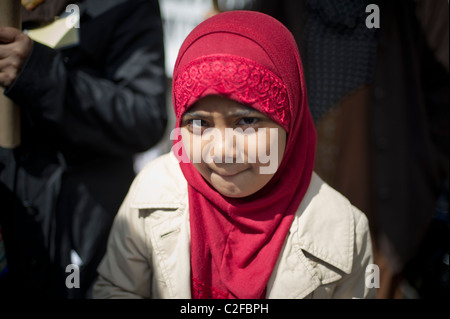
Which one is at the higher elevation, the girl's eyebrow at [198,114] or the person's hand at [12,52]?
the person's hand at [12,52]

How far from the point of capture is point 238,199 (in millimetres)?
1267

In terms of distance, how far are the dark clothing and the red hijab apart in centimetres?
27

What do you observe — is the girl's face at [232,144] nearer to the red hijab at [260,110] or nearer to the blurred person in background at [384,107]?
the red hijab at [260,110]

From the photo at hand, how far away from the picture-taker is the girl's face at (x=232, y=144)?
3.56 ft

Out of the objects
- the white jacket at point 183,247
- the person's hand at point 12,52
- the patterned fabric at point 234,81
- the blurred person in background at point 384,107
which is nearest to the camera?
the patterned fabric at point 234,81

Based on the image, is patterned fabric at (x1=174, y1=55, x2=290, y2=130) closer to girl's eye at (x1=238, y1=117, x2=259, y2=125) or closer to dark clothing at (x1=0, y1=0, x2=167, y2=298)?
girl's eye at (x1=238, y1=117, x2=259, y2=125)

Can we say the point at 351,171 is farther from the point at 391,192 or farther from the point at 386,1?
the point at 386,1

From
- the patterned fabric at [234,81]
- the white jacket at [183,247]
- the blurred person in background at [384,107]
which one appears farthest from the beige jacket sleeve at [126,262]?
the blurred person in background at [384,107]

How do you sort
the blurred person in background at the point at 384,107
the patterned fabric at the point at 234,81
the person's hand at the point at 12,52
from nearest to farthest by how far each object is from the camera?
the patterned fabric at the point at 234,81 < the person's hand at the point at 12,52 < the blurred person in background at the point at 384,107

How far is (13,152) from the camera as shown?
4.55 feet

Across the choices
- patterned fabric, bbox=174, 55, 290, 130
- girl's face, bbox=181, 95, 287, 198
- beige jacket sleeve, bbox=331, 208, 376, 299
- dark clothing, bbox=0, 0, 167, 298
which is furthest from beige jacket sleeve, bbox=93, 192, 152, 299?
beige jacket sleeve, bbox=331, 208, 376, 299

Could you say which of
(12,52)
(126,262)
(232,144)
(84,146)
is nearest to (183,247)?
(126,262)

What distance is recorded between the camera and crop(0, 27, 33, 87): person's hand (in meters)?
1.16

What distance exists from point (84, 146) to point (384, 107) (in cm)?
135
